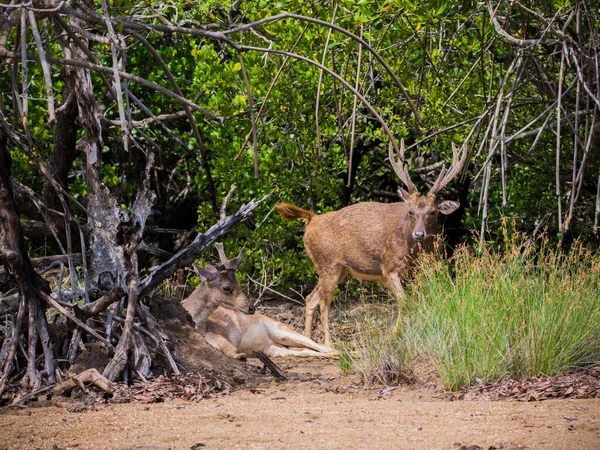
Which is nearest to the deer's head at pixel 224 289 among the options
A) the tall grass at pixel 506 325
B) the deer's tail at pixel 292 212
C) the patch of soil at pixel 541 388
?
the deer's tail at pixel 292 212

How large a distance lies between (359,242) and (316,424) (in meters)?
6.08

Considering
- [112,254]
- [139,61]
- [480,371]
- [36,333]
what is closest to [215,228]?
[112,254]

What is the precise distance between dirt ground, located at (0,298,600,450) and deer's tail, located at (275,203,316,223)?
14.2 ft

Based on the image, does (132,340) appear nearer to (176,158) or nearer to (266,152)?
(266,152)

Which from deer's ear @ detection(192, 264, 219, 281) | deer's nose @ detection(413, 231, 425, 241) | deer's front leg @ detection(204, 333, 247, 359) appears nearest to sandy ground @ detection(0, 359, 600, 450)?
deer's front leg @ detection(204, 333, 247, 359)

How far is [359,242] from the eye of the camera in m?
11.6

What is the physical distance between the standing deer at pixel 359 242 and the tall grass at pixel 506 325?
3.05 meters

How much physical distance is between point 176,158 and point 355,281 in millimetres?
3082

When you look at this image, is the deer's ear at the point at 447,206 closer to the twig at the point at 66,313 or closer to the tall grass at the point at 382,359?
the tall grass at the point at 382,359

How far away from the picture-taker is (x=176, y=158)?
13.3m

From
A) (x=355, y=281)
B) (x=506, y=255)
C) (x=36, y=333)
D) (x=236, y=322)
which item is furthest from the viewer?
(x=355, y=281)

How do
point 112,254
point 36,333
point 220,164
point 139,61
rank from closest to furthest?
point 36,333
point 112,254
point 220,164
point 139,61

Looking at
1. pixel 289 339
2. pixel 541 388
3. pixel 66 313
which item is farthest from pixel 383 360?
pixel 289 339

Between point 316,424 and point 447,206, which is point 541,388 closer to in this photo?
point 316,424
